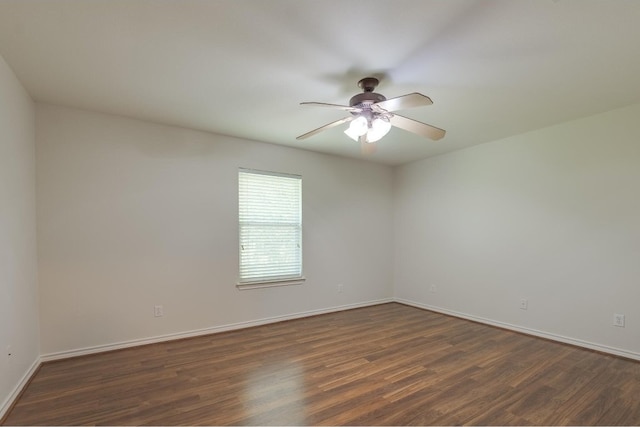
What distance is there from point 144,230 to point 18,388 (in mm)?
1528

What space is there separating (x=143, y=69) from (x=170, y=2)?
2.71 feet

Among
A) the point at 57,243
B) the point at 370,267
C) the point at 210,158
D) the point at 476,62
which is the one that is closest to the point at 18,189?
the point at 57,243

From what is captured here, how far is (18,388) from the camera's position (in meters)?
2.22

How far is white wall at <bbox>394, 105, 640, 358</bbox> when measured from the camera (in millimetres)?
2938

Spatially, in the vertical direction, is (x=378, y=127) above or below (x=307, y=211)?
above

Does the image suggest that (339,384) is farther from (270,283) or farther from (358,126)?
(358,126)

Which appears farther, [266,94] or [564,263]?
→ [564,263]

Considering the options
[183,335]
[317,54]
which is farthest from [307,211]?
[317,54]

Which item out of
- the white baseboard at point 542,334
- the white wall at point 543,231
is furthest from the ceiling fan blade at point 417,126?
the white baseboard at point 542,334

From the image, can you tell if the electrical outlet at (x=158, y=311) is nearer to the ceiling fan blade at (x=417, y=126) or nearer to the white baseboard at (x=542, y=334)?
the ceiling fan blade at (x=417, y=126)

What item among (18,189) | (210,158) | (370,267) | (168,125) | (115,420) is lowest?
(115,420)

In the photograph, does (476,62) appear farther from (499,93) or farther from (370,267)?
(370,267)

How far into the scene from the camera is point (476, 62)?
211cm

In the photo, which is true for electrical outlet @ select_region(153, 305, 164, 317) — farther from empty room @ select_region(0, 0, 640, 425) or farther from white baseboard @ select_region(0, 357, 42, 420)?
white baseboard @ select_region(0, 357, 42, 420)
